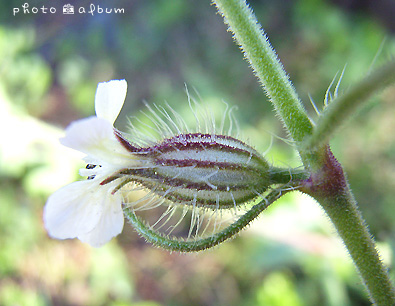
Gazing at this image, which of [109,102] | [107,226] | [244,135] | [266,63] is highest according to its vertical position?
[109,102]

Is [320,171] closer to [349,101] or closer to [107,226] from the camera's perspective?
[349,101]

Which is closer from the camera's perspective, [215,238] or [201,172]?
[215,238]

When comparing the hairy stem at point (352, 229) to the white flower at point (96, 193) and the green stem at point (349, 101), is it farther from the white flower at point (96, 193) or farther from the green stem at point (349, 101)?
the white flower at point (96, 193)

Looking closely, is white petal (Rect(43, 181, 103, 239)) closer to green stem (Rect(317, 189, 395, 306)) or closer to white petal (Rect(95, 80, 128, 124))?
white petal (Rect(95, 80, 128, 124))

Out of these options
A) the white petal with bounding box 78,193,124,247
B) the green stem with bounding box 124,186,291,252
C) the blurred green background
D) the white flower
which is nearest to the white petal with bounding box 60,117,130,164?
the white flower

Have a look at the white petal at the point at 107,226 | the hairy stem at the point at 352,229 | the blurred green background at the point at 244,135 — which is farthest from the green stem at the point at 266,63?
the blurred green background at the point at 244,135

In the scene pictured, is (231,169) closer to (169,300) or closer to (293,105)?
(293,105)

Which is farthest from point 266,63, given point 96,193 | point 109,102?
point 96,193

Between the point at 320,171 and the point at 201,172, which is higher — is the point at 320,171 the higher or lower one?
the lower one
